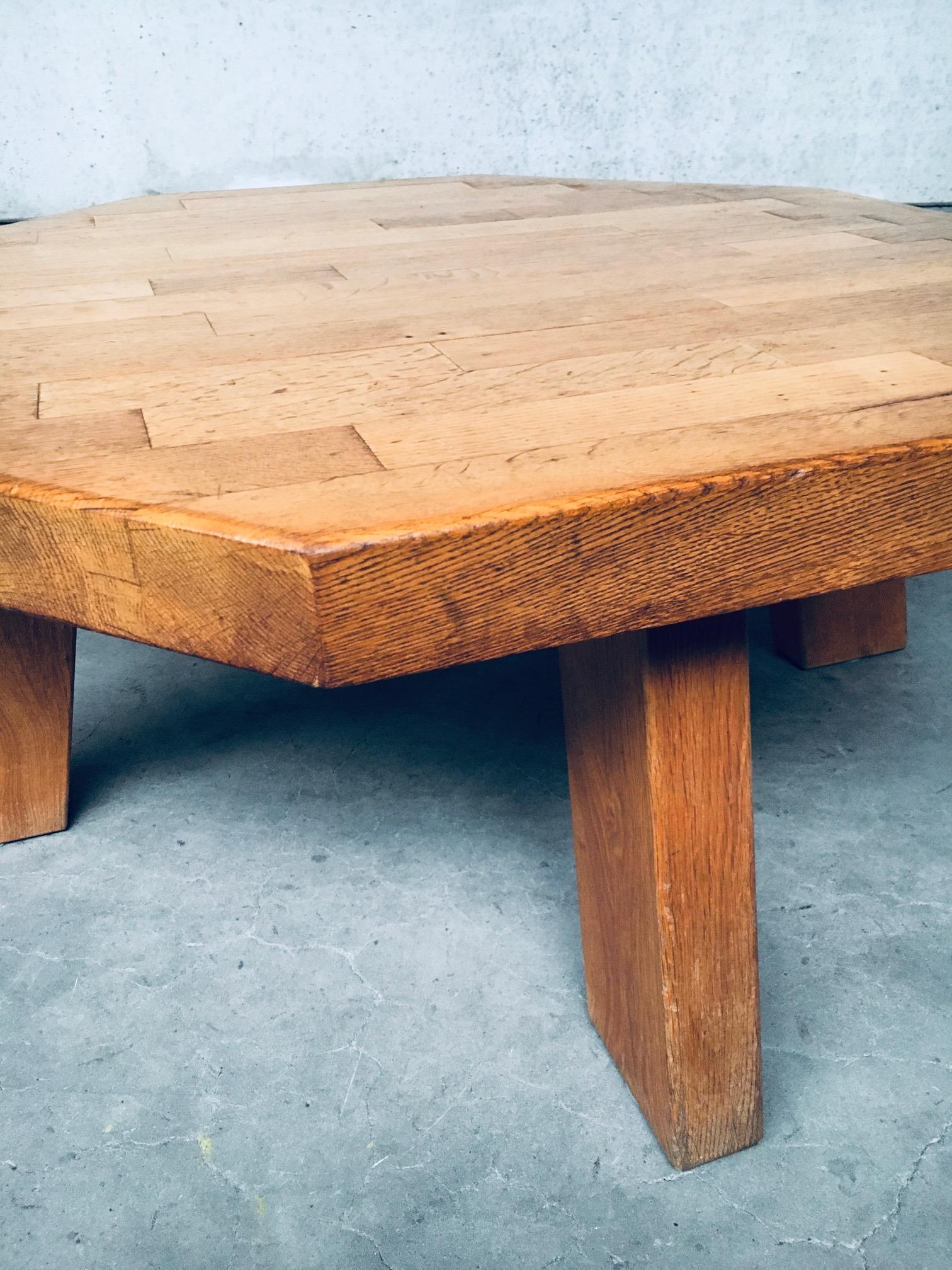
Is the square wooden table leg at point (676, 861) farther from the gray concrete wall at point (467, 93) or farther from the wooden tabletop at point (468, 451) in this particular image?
the gray concrete wall at point (467, 93)

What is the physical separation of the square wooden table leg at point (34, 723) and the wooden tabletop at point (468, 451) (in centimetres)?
29

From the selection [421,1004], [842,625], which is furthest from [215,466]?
[842,625]

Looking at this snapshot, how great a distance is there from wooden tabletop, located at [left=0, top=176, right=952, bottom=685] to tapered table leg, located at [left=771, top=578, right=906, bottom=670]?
448 mm

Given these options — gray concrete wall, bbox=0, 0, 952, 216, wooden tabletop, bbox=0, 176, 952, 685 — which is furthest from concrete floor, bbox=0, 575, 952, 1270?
gray concrete wall, bbox=0, 0, 952, 216

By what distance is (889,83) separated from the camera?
3.01 m

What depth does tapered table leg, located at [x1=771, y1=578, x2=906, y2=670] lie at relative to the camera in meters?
1.36

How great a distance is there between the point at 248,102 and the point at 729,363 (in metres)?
2.33

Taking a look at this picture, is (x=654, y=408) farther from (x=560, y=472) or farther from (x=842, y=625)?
(x=842, y=625)

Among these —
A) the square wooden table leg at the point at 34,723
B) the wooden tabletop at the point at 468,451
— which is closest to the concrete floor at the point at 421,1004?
the square wooden table leg at the point at 34,723

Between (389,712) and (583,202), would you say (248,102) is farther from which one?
(389,712)

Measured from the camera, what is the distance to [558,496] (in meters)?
0.51

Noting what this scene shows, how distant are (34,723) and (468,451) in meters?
0.70

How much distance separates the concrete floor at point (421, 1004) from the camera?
72cm

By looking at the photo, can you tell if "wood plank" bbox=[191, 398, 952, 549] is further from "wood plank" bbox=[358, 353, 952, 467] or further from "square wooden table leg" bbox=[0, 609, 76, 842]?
"square wooden table leg" bbox=[0, 609, 76, 842]
